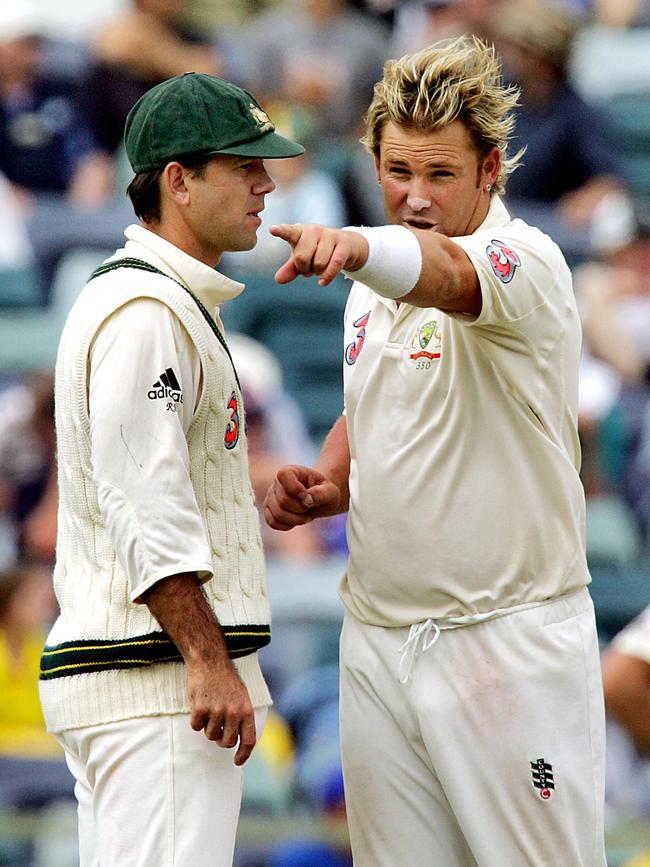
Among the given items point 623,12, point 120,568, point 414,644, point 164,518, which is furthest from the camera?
point 623,12

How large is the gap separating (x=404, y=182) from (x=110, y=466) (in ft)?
2.62

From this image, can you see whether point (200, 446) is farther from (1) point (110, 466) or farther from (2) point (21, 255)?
(2) point (21, 255)

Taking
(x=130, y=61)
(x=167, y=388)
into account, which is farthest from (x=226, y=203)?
(x=130, y=61)

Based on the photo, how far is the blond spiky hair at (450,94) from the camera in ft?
9.18

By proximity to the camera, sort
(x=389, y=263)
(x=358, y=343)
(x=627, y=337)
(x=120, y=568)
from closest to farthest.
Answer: (x=389, y=263) → (x=120, y=568) → (x=358, y=343) → (x=627, y=337)

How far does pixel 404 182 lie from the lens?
9.31ft

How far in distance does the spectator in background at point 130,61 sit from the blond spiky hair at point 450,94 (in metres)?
4.30

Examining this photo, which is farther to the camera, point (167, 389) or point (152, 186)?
point (152, 186)

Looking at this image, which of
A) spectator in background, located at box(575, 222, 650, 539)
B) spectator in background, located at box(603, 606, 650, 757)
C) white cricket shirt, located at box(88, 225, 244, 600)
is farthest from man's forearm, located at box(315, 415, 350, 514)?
spectator in background, located at box(575, 222, 650, 539)

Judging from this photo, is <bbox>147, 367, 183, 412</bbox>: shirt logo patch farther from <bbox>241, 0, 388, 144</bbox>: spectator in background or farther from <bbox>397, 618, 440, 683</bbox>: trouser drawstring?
<bbox>241, 0, 388, 144</bbox>: spectator in background

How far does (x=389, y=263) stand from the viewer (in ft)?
7.92

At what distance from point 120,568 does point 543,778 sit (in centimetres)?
88

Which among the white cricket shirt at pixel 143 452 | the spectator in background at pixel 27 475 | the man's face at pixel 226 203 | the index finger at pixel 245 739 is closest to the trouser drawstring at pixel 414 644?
the index finger at pixel 245 739

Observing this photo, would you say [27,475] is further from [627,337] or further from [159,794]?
[159,794]
